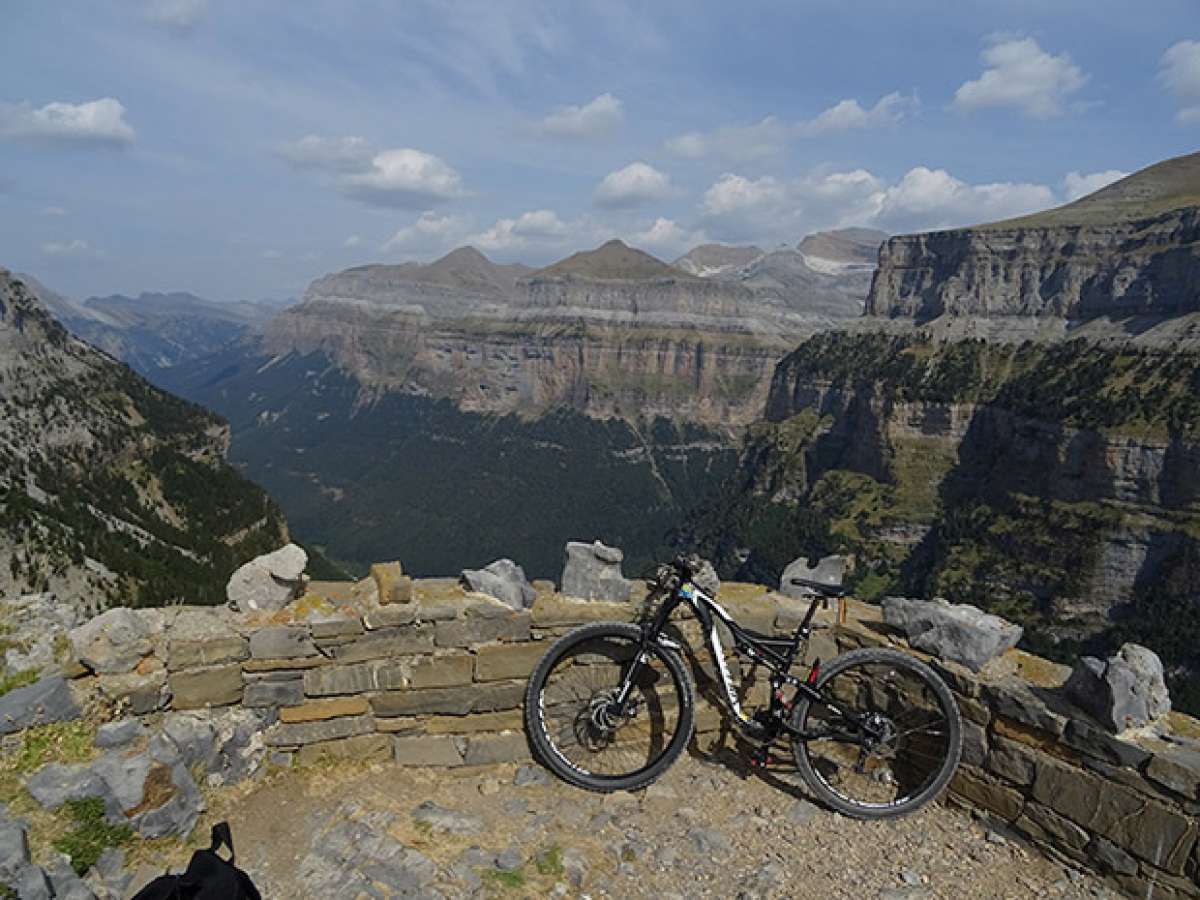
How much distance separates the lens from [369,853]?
5715 millimetres

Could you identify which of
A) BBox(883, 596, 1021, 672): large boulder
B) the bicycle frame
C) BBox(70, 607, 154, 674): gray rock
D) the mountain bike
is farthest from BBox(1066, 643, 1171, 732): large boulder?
BBox(70, 607, 154, 674): gray rock

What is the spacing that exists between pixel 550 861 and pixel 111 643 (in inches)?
177

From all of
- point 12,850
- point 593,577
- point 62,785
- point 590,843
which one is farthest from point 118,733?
point 593,577

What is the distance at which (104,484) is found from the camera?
7931 cm

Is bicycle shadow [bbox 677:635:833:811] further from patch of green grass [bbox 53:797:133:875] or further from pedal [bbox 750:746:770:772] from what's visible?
patch of green grass [bbox 53:797:133:875]

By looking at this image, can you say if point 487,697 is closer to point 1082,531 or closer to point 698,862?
point 698,862

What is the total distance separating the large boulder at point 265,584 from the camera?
7.03m

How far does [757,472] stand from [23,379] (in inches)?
5682

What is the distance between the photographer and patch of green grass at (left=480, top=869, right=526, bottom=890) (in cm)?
553

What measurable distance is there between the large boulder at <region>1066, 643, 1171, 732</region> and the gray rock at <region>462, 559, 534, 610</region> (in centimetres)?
529

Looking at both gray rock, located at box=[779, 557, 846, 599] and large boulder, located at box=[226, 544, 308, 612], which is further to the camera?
gray rock, located at box=[779, 557, 846, 599]

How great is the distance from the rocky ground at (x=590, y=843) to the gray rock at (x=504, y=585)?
5.74ft

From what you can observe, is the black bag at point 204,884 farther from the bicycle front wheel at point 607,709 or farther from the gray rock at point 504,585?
the gray rock at point 504,585

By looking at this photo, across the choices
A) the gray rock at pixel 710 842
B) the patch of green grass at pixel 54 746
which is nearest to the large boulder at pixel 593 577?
the gray rock at pixel 710 842
